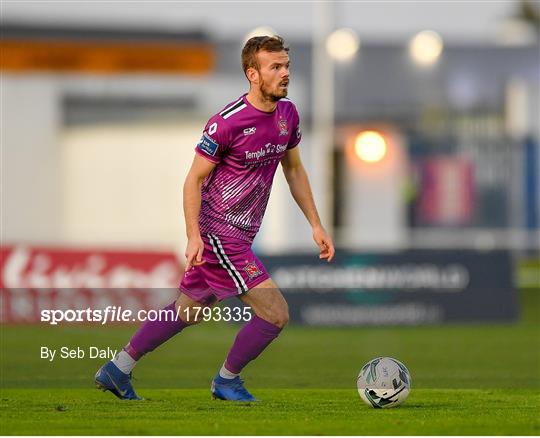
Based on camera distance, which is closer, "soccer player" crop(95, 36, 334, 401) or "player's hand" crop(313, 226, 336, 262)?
"soccer player" crop(95, 36, 334, 401)

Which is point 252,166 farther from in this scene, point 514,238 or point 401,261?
point 514,238

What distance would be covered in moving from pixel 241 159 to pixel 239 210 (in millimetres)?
366

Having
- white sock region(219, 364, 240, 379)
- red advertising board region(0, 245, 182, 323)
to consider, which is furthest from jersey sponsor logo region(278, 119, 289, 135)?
red advertising board region(0, 245, 182, 323)

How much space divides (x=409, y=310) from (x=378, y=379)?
11515mm

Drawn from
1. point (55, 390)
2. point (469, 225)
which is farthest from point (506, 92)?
point (55, 390)

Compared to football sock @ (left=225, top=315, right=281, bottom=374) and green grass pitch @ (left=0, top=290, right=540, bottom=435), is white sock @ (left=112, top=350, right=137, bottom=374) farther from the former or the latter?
football sock @ (left=225, top=315, right=281, bottom=374)

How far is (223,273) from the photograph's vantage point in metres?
10.5

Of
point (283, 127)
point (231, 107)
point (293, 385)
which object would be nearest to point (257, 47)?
point (231, 107)

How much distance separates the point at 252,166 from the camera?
410 inches

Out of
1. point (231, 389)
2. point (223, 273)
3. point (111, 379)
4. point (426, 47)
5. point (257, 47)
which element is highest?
point (426, 47)

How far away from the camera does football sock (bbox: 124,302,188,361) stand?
1048 centimetres

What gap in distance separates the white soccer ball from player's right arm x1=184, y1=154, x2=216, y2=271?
1.35 m

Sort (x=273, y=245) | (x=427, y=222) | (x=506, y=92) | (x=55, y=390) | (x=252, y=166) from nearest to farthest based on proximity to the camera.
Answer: (x=252, y=166) → (x=55, y=390) → (x=273, y=245) → (x=427, y=222) → (x=506, y=92)

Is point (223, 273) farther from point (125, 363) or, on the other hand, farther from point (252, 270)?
point (125, 363)
